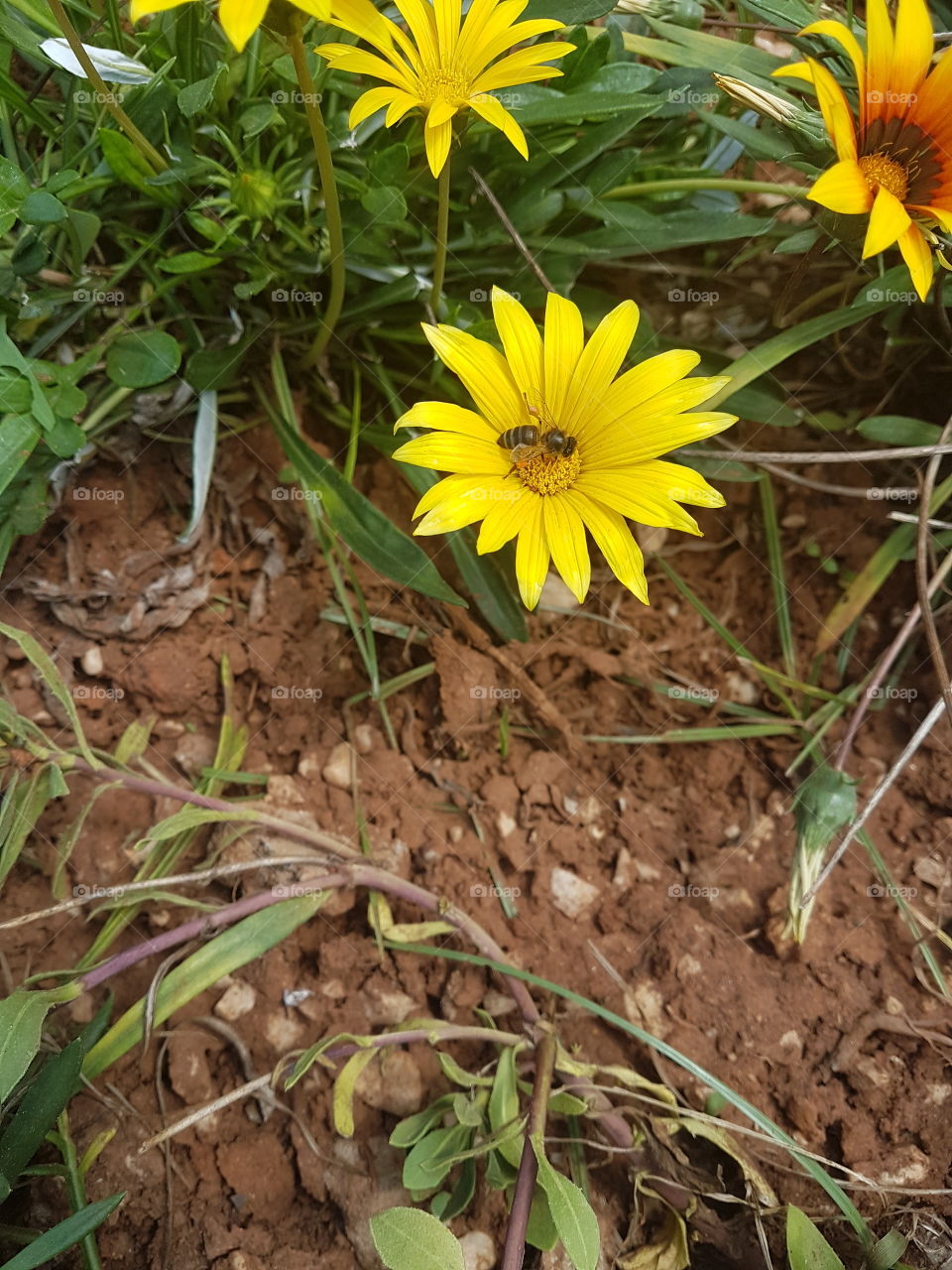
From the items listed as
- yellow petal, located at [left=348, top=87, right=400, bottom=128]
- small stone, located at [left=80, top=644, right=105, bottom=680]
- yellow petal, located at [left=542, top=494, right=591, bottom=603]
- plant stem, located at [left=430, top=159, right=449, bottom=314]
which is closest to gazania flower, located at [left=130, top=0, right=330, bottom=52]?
yellow petal, located at [left=348, top=87, right=400, bottom=128]

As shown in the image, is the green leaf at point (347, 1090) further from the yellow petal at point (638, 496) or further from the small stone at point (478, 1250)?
the yellow petal at point (638, 496)

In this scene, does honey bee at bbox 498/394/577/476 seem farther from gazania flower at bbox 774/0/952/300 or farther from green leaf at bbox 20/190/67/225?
green leaf at bbox 20/190/67/225

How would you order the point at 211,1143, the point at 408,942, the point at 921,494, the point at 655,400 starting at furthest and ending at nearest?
the point at 921,494 < the point at 408,942 < the point at 211,1143 < the point at 655,400

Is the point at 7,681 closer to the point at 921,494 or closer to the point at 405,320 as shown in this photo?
the point at 405,320

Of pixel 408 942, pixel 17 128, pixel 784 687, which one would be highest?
pixel 17 128

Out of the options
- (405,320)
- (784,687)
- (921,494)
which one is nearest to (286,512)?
(405,320)

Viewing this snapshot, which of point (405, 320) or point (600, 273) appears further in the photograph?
point (600, 273)

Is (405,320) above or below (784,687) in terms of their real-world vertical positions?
above
